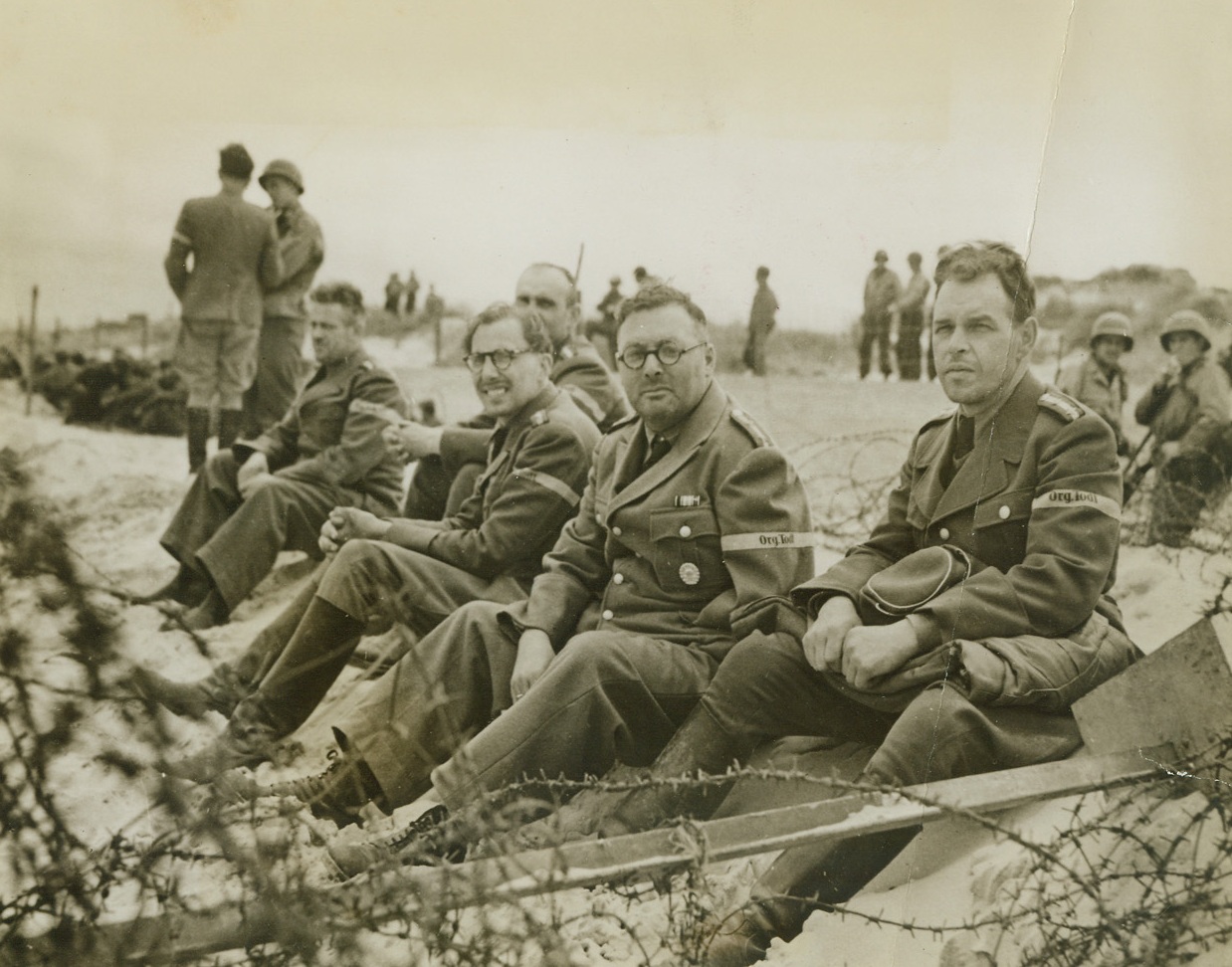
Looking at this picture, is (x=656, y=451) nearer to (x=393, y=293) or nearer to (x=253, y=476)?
(x=393, y=293)

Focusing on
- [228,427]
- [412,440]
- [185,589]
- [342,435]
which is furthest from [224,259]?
[185,589]

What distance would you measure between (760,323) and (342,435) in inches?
51.5

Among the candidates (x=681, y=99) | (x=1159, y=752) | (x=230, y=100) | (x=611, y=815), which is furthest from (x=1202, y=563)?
(x=230, y=100)

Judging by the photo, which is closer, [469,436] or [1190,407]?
[1190,407]

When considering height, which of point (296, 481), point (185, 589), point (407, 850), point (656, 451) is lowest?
point (407, 850)

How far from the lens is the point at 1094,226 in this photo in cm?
303

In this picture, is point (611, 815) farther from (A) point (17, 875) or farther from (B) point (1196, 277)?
(B) point (1196, 277)

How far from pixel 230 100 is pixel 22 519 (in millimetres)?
1224

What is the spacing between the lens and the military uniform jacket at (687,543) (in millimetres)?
3156

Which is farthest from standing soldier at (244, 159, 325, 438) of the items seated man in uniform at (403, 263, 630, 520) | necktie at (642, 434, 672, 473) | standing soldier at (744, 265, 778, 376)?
standing soldier at (744, 265, 778, 376)

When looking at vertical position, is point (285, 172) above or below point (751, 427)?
above

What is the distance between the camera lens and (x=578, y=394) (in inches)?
148

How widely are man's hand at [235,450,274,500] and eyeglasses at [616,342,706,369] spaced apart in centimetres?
119

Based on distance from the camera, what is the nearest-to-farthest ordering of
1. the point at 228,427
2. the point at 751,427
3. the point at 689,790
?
the point at 689,790 < the point at 751,427 < the point at 228,427
